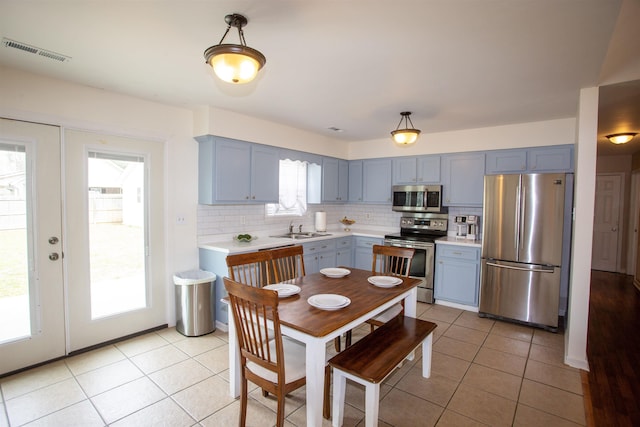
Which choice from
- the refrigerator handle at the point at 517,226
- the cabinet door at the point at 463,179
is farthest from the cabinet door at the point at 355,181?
the refrigerator handle at the point at 517,226

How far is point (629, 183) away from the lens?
635 centimetres

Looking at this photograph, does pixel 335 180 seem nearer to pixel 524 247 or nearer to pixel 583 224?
pixel 524 247

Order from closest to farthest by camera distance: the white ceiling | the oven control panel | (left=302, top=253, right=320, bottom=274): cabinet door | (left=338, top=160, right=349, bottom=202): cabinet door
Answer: the white ceiling < (left=302, top=253, right=320, bottom=274): cabinet door < the oven control panel < (left=338, top=160, right=349, bottom=202): cabinet door

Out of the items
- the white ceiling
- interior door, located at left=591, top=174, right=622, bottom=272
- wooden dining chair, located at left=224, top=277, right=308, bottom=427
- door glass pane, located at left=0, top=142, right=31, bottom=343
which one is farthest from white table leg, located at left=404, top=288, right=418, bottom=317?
interior door, located at left=591, top=174, right=622, bottom=272

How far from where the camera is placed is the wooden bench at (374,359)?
188 cm

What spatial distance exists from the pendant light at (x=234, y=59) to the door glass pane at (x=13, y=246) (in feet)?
7.03

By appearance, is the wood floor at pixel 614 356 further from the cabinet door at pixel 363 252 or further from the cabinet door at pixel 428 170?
the cabinet door at pixel 363 252

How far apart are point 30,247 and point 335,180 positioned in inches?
158

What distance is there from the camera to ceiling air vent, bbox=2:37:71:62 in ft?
7.04

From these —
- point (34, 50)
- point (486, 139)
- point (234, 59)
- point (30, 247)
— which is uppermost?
point (34, 50)

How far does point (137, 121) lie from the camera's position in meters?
3.32

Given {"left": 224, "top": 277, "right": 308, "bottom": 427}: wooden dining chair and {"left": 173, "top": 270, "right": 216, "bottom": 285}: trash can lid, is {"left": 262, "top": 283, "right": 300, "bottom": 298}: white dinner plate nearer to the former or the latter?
{"left": 224, "top": 277, "right": 308, "bottom": 427}: wooden dining chair

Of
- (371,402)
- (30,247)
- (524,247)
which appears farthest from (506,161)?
(30,247)

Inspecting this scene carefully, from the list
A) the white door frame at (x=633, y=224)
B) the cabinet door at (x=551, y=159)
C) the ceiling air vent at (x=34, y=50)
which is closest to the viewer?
the ceiling air vent at (x=34, y=50)
